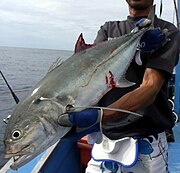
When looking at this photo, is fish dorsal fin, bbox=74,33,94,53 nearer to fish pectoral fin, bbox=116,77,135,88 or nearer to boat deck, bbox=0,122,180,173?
fish pectoral fin, bbox=116,77,135,88

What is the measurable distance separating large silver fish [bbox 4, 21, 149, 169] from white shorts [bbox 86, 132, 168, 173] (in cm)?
61

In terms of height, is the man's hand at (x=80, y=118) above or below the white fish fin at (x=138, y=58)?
below

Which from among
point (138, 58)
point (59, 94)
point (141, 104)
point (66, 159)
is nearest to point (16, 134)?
point (59, 94)

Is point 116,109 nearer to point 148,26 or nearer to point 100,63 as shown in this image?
point 100,63

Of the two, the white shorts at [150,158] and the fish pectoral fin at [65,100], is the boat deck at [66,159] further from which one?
the fish pectoral fin at [65,100]

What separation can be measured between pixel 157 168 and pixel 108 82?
0.97 m

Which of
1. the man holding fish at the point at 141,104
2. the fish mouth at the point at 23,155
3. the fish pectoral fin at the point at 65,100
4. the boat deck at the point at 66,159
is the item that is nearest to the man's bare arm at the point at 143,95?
→ the man holding fish at the point at 141,104

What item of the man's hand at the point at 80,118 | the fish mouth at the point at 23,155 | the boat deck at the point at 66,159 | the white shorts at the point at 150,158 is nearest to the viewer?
the fish mouth at the point at 23,155

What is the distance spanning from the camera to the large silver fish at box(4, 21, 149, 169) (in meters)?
1.78

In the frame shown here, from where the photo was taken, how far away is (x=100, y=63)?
2184 mm

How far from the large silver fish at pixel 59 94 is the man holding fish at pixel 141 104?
10cm

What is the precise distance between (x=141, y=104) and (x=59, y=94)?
26.9 inches

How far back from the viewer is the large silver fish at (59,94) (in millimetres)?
1776

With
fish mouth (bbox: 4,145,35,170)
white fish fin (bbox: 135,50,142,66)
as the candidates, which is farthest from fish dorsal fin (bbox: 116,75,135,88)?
fish mouth (bbox: 4,145,35,170)
